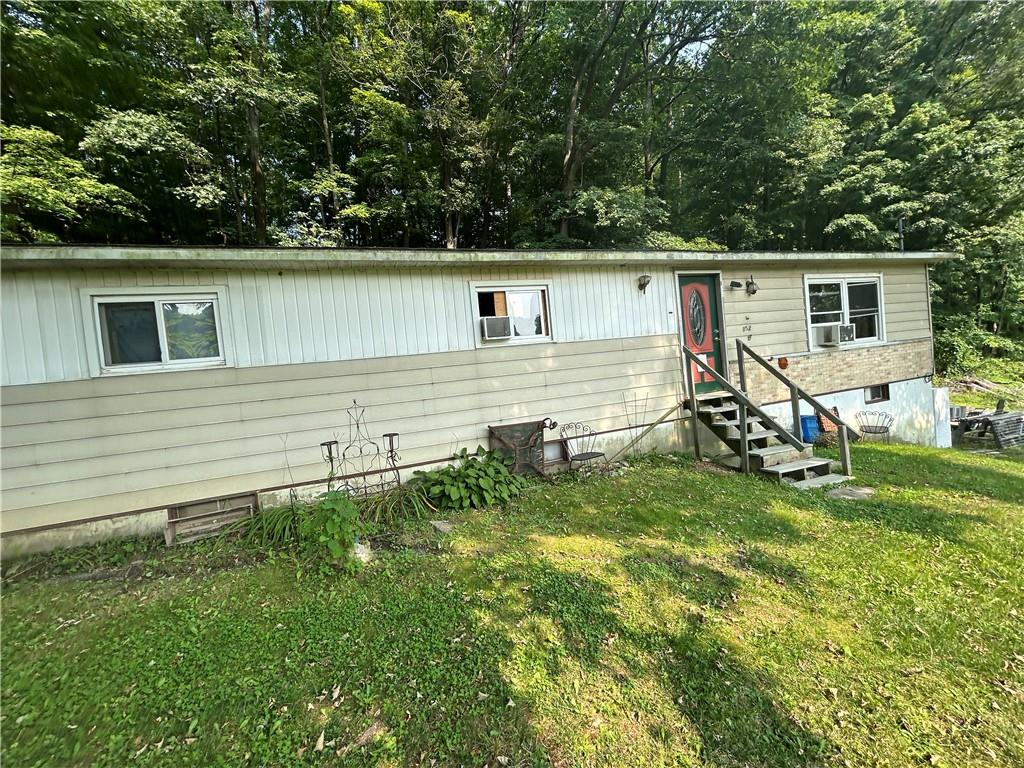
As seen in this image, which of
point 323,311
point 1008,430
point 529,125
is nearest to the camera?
point 323,311

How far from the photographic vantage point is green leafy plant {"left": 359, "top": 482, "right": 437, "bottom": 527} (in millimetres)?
4520

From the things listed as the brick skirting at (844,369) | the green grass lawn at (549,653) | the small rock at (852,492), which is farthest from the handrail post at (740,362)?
the green grass lawn at (549,653)

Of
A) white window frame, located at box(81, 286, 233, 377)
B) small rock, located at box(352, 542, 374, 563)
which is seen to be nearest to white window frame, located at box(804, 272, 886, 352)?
small rock, located at box(352, 542, 374, 563)

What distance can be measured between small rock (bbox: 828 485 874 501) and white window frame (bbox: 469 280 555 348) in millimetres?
3954

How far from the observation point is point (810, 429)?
7688 mm

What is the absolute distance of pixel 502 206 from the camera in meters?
15.1

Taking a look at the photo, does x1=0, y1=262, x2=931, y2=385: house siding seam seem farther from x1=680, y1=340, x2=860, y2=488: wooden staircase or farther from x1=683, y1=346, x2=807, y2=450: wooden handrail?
x1=680, y1=340, x2=860, y2=488: wooden staircase

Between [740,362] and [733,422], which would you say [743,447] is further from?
[740,362]

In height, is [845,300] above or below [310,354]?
above

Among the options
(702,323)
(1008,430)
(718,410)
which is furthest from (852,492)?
(1008,430)

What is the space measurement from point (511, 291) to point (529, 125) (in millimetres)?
10659

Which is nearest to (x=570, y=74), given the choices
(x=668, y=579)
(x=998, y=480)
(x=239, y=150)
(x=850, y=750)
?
(x=239, y=150)

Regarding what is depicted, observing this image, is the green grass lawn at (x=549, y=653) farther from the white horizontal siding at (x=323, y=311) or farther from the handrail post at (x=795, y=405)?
the handrail post at (x=795, y=405)

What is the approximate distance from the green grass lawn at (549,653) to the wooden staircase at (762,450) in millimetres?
1514
